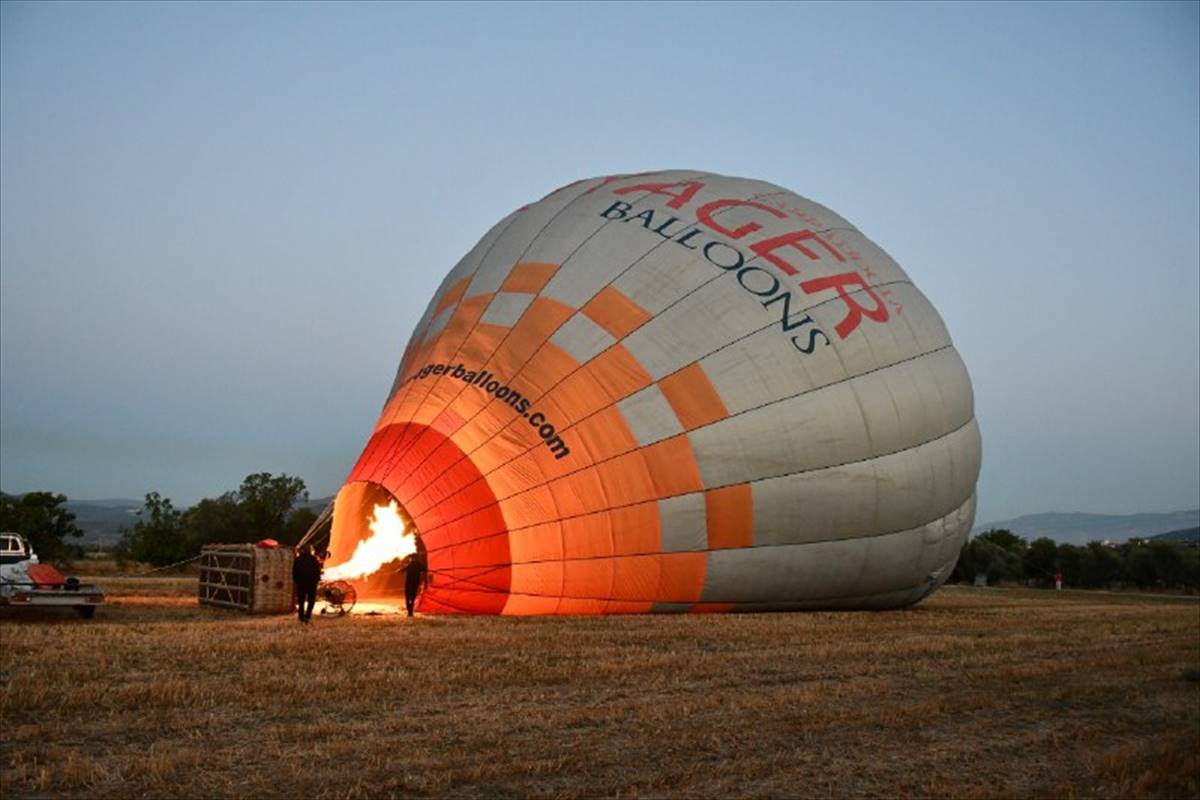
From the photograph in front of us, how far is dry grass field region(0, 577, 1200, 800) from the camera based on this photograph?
4.52m

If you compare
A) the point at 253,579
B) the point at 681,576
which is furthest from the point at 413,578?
the point at 681,576

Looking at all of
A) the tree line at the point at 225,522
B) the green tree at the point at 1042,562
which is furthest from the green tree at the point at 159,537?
the green tree at the point at 1042,562

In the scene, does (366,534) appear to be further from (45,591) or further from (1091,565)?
(1091,565)

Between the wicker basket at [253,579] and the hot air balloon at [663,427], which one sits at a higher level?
the hot air balloon at [663,427]


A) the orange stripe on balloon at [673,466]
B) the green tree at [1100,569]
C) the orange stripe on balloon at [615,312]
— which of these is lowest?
the green tree at [1100,569]

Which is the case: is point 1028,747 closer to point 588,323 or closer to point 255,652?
point 255,652

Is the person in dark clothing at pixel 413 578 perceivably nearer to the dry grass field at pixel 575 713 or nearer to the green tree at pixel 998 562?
the dry grass field at pixel 575 713

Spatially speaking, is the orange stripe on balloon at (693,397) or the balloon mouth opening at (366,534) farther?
the balloon mouth opening at (366,534)

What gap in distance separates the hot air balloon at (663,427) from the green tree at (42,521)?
2079 cm

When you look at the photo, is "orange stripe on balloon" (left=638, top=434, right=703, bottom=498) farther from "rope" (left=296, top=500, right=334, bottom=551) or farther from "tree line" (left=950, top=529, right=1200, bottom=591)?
"tree line" (left=950, top=529, right=1200, bottom=591)

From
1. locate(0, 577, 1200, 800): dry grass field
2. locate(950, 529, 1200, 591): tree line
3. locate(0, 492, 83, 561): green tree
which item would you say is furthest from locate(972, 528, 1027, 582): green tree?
locate(0, 577, 1200, 800): dry grass field

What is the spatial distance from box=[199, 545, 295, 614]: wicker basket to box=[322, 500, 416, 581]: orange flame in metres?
0.73

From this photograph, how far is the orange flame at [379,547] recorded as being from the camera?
12023mm

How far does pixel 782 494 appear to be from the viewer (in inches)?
441
